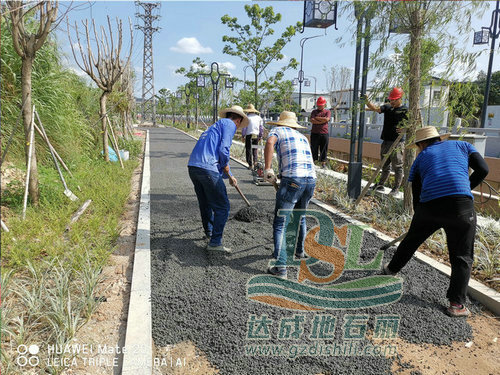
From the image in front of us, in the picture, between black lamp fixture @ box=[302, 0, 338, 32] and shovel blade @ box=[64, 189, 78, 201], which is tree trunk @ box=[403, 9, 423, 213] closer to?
black lamp fixture @ box=[302, 0, 338, 32]

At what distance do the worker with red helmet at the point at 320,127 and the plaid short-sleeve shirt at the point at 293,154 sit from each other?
4.80 m

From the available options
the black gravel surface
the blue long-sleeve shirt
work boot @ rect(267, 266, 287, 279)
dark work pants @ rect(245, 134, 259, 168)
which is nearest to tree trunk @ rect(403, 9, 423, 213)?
the black gravel surface

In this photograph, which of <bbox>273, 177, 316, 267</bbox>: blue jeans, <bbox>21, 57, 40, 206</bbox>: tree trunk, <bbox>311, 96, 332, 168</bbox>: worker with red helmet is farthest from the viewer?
<bbox>311, 96, 332, 168</bbox>: worker with red helmet

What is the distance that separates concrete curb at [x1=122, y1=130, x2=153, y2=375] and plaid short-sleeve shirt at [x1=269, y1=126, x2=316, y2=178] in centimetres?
180

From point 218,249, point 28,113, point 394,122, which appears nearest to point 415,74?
point 394,122

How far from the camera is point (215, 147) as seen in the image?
413 cm

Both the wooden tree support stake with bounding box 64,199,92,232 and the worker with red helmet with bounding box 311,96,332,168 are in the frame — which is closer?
the wooden tree support stake with bounding box 64,199,92,232

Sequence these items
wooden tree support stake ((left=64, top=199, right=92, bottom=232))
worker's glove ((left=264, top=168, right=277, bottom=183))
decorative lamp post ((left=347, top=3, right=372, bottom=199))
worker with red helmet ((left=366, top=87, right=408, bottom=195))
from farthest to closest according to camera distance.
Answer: worker with red helmet ((left=366, top=87, right=408, bottom=195))
decorative lamp post ((left=347, top=3, right=372, bottom=199))
wooden tree support stake ((left=64, top=199, right=92, bottom=232))
worker's glove ((left=264, top=168, right=277, bottom=183))

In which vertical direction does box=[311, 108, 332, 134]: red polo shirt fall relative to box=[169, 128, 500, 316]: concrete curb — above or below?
above

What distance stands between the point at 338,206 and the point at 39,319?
5007 mm

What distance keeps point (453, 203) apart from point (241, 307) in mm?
2053

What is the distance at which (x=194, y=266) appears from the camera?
12.6 feet

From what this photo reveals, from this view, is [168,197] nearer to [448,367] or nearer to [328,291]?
[328,291]

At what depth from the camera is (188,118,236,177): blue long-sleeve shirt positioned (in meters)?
4.07
